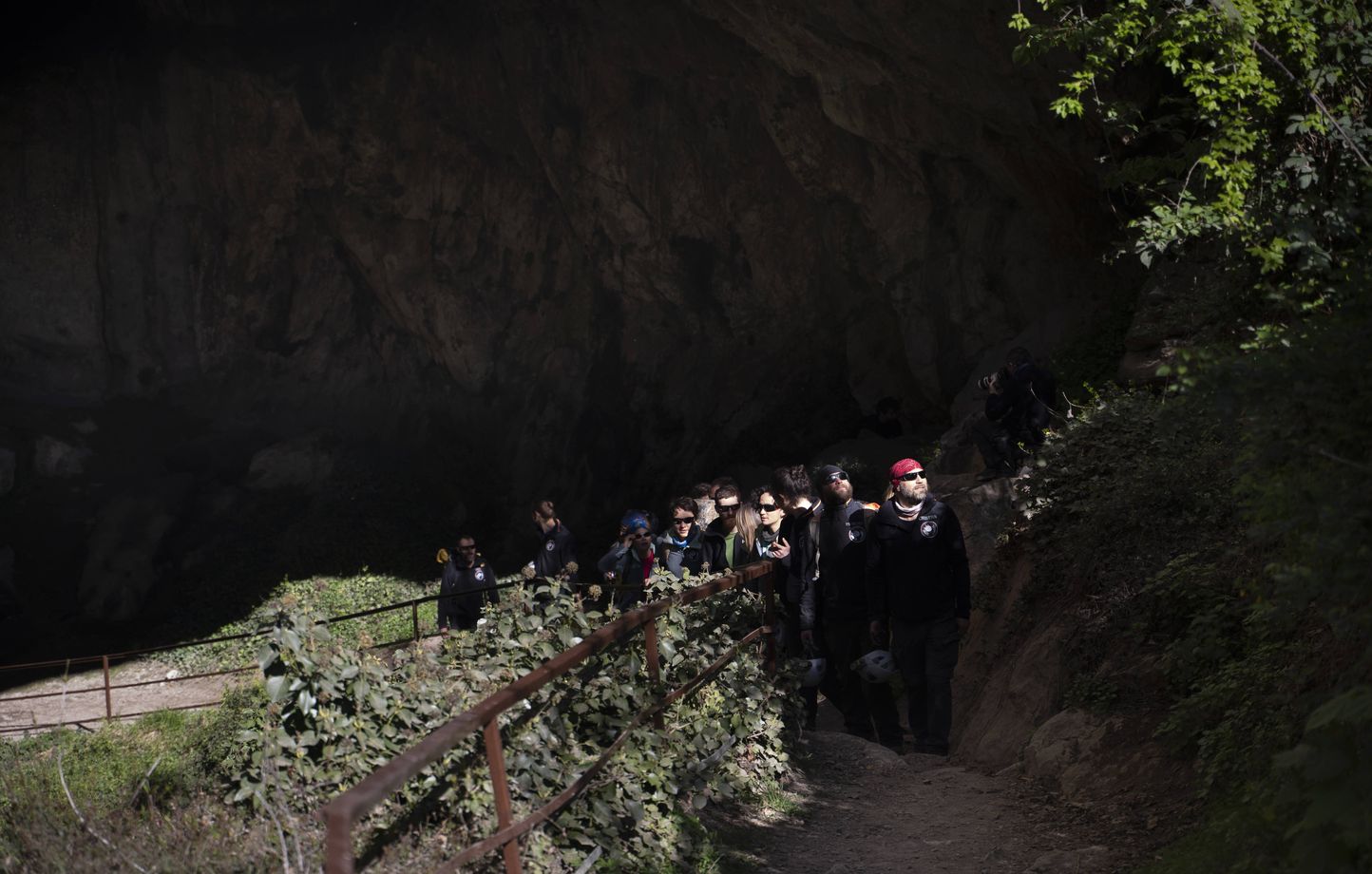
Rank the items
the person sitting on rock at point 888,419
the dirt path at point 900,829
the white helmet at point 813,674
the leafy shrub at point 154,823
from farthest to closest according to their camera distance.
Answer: the person sitting on rock at point 888,419, the white helmet at point 813,674, the dirt path at point 900,829, the leafy shrub at point 154,823

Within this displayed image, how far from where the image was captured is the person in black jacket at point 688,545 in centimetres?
757

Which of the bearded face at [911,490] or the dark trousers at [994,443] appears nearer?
the bearded face at [911,490]

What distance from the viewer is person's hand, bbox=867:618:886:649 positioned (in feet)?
22.7

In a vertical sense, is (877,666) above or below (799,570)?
below

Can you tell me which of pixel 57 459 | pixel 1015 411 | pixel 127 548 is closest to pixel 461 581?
pixel 1015 411

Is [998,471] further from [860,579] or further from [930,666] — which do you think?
[930,666]

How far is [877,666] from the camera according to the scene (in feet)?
22.1

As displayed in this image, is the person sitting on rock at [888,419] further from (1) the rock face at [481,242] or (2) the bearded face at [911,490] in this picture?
(2) the bearded face at [911,490]

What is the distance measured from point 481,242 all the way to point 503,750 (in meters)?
18.8

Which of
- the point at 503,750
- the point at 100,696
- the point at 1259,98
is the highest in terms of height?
the point at 1259,98

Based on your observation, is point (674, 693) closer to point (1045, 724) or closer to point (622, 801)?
point (622, 801)

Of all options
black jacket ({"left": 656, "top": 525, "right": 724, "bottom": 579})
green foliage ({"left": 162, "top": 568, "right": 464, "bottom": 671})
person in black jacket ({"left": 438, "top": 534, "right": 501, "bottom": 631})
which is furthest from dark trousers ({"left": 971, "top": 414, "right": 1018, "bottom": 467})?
green foliage ({"left": 162, "top": 568, "right": 464, "bottom": 671})

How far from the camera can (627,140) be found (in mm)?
19219

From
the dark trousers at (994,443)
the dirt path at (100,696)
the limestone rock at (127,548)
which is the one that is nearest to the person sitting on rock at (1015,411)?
the dark trousers at (994,443)
